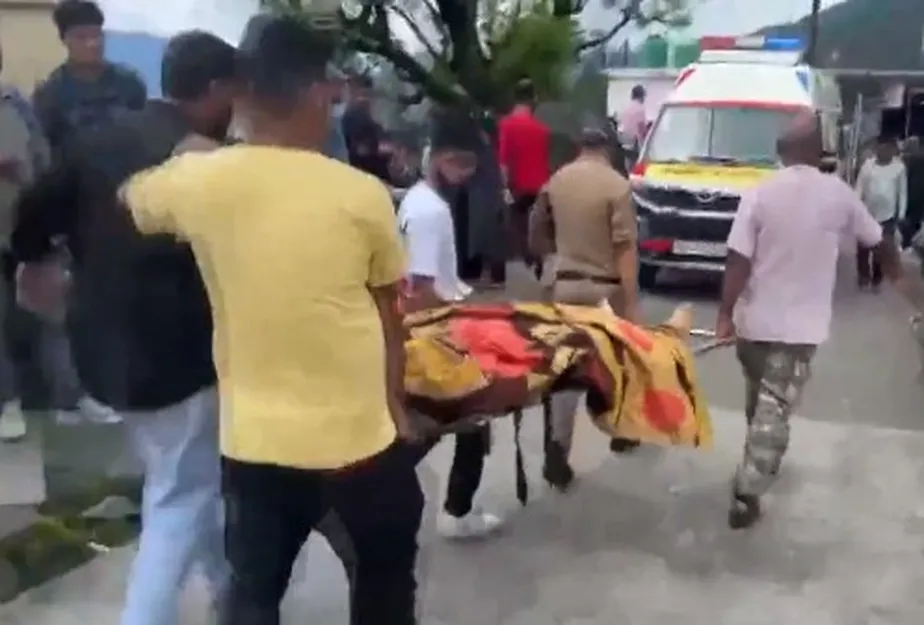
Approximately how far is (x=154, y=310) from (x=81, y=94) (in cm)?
268

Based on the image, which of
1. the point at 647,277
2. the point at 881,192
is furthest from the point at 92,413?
the point at 881,192

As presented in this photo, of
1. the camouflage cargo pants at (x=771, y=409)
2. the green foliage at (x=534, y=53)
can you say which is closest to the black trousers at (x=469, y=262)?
the green foliage at (x=534, y=53)

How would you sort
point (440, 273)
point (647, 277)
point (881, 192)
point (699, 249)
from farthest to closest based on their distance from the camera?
point (881, 192) < point (647, 277) < point (699, 249) < point (440, 273)

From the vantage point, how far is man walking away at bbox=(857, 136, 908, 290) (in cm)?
1577

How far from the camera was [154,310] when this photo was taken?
13.4 feet

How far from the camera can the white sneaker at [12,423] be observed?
7.11m

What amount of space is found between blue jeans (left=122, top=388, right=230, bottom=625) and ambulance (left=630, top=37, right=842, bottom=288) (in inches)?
397

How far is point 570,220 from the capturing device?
698 centimetres

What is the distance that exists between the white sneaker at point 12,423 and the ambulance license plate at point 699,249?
8342mm

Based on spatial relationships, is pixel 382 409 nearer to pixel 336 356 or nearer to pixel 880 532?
pixel 336 356

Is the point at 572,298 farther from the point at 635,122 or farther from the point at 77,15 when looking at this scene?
the point at 635,122

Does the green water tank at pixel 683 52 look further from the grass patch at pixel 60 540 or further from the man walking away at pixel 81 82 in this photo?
the grass patch at pixel 60 540

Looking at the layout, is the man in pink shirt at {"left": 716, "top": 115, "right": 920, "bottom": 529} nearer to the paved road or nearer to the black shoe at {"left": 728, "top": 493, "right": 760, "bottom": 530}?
the black shoe at {"left": 728, "top": 493, "right": 760, "bottom": 530}

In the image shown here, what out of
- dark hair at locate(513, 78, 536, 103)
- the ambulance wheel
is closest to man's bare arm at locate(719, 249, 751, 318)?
the ambulance wheel
